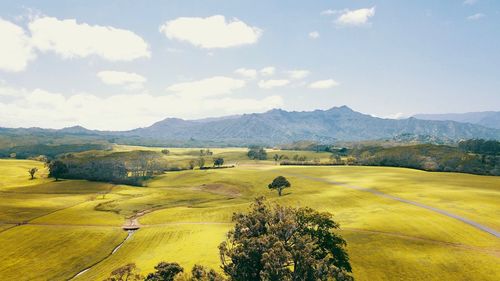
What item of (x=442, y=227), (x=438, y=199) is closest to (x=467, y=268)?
(x=442, y=227)

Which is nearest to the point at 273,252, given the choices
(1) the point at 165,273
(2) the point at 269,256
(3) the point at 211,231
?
(2) the point at 269,256

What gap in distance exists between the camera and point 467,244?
3105 inches

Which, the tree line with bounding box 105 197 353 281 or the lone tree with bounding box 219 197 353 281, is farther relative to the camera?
the tree line with bounding box 105 197 353 281

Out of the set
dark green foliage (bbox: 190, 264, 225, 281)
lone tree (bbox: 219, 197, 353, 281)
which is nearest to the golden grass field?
lone tree (bbox: 219, 197, 353, 281)

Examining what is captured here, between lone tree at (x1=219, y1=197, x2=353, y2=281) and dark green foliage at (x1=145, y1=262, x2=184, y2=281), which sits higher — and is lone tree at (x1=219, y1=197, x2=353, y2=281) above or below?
above

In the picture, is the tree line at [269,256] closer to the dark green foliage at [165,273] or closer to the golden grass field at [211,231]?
the dark green foliage at [165,273]

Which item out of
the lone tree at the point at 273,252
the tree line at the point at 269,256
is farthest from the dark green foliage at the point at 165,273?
the lone tree at the point at 273,252

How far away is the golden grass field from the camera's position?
7344 centimetres

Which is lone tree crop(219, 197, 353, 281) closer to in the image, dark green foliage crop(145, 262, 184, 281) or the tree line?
the tree line

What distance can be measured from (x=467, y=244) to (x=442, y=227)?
39.0ft

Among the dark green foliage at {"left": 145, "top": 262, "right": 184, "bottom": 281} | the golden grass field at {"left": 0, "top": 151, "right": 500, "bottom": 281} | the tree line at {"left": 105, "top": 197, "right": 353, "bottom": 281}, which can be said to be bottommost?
the golden grass field at {"left": 0, "top": 151, "right": 500, "bottom": 281}

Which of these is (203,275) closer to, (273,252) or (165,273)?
(165,273)

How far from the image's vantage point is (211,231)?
348ft

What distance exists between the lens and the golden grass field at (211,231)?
73.4 meters
